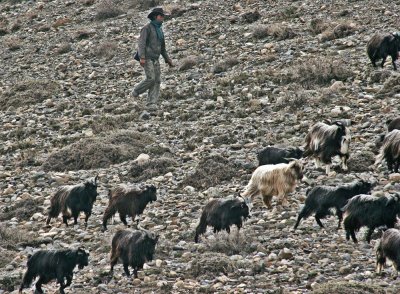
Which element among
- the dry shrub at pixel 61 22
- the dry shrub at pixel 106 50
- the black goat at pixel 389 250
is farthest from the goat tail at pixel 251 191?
the dry shrub at pixel 61 22

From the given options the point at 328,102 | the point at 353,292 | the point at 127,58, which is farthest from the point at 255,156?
the point at 127,58

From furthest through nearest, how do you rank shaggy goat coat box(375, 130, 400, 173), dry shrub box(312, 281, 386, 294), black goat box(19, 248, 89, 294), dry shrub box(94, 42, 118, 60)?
dry shrub box(94, 42, 118, 60) → shaggy goat coat box(375, 130, 400, 173) → black goat box(19, 248, 89, 294) → dry shrub box(312, 281, 386, 294)

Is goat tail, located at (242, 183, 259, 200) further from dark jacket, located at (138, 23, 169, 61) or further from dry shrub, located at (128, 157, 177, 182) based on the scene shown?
dark jacket, located at (138, 23, 169, 61)

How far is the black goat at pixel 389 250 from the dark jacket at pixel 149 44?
10.8 meters

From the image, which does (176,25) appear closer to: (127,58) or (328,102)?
(127,58)

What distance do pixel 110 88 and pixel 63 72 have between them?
3.41 m

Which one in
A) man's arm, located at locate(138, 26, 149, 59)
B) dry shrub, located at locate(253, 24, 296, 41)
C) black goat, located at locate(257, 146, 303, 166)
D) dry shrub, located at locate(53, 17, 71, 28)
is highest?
man's arm, located at locate(138, 26, 149, 59)

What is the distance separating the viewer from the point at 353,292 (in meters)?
8.36

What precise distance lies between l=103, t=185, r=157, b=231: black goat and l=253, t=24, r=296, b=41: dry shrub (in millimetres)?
11672

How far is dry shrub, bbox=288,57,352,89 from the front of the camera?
61.5 ft

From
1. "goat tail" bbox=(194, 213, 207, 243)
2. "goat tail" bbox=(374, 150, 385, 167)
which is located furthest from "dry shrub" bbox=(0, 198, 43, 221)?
"goat tail" bbox=(374, 150, 385, 167)

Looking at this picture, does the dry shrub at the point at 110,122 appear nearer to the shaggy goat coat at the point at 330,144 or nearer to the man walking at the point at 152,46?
the man walking at the point at 152,46

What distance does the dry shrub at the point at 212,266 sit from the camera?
9836 mm

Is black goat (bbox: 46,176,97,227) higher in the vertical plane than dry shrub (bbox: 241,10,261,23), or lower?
lower
